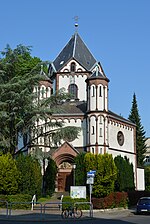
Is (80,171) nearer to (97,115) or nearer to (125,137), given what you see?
(97,115)

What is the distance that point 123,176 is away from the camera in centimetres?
4328

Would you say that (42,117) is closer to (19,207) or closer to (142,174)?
(19,207)

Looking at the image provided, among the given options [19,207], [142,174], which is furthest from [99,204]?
[142,174]

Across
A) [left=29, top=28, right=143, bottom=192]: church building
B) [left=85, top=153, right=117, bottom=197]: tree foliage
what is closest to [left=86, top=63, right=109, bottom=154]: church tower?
[left=29, top=28, right=143, bottom=192]: church building

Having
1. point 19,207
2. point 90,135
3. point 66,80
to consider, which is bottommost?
point 19,207

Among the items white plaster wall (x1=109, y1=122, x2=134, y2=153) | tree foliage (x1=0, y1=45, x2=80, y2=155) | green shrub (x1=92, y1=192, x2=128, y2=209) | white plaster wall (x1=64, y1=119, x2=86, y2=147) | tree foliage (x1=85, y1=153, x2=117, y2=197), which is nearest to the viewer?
green shrub (x1=92, y1=192, x2=128, y2=209)

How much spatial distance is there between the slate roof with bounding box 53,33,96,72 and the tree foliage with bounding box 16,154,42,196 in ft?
80.2

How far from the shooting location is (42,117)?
34781mm

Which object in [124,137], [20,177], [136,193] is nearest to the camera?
[20,177]

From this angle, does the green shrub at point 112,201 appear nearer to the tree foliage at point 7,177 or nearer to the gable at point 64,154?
the tree foliage at point 7,177

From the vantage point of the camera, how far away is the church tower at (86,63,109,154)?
45.0 metres

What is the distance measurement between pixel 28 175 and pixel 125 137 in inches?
813

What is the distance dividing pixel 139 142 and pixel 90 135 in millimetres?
32089

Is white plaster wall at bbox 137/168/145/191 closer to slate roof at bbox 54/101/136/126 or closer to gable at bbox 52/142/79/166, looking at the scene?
slate roof at bbox 54/101/136/126
